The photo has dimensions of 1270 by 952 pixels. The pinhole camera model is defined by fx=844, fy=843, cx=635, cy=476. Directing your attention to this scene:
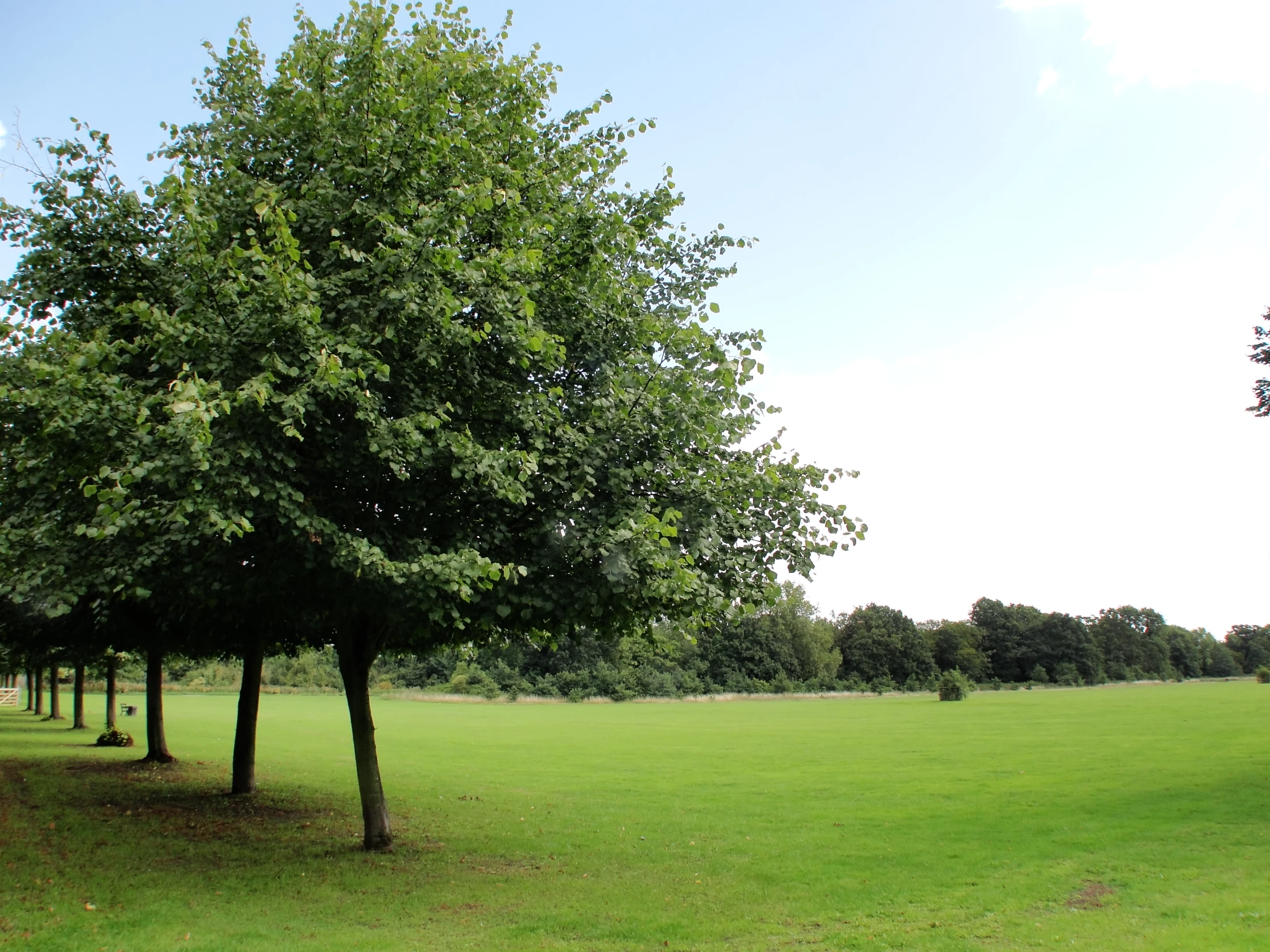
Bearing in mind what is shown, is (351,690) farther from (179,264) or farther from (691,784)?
(691,784)

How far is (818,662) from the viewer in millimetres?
115125

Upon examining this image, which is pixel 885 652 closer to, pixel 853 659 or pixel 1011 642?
pixel 853 659

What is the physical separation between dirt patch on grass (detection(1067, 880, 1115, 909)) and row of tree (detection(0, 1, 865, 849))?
600 cm

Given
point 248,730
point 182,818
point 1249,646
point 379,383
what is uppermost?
point 379,383

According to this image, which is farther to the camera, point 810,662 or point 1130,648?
point 1130,648

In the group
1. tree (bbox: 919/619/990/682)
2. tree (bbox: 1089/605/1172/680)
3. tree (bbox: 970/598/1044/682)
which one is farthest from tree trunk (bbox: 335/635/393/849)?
tree (bbox: 1089/605/1172/680)

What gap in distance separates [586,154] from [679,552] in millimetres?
7323

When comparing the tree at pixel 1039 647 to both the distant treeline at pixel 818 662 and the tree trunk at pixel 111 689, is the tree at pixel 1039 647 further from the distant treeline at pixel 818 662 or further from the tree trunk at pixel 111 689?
the tree trunk at pixel 111 689

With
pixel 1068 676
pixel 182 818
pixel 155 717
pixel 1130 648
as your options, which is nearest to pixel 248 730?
pixel 182 818

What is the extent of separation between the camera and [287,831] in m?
17.1

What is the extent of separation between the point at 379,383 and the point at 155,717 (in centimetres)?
2315

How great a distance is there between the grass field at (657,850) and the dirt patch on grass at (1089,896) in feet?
0.16

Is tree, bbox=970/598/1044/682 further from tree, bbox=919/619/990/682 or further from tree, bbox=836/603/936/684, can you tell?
tree, bbox=836/603/936/684

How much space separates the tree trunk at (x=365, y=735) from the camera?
14.4 metres
